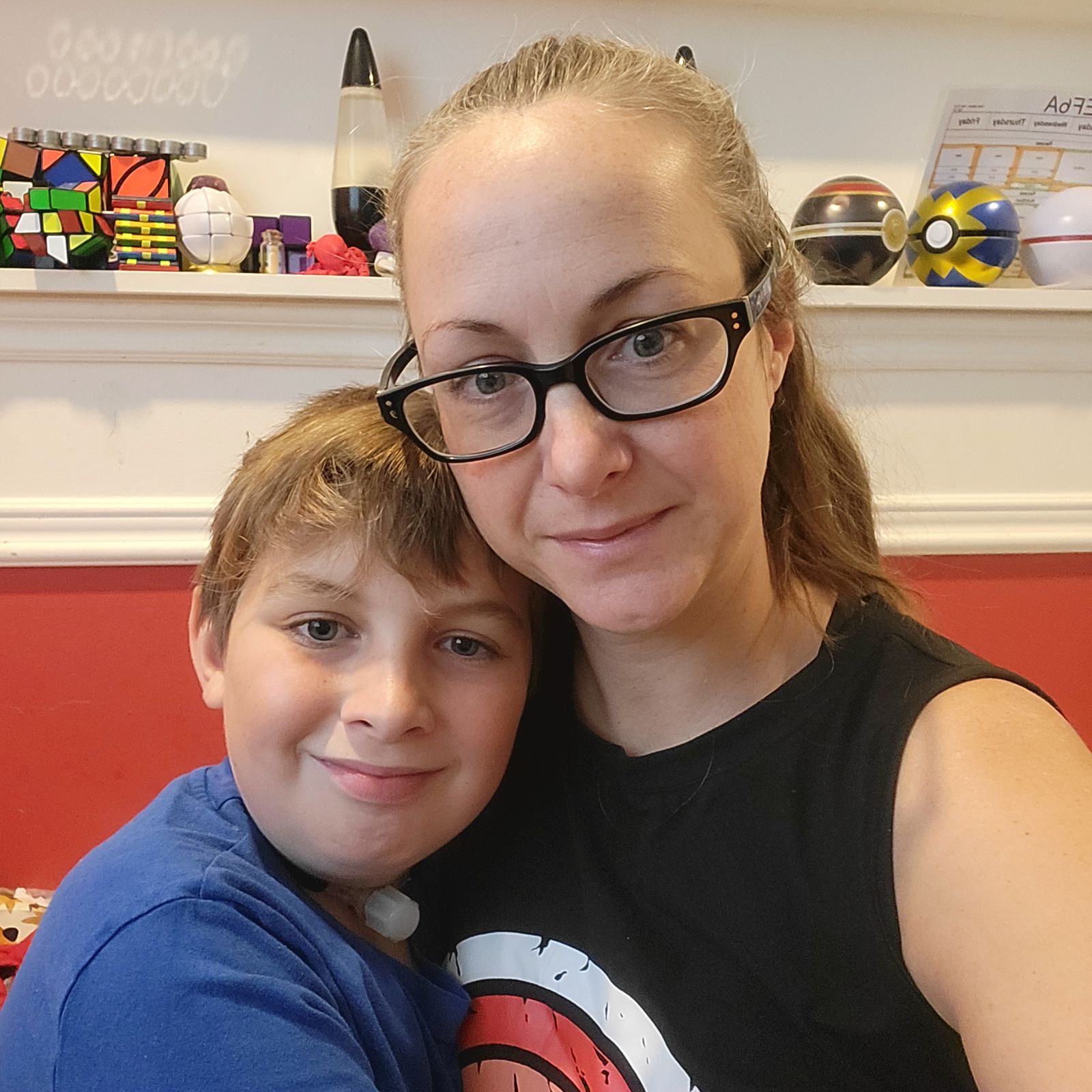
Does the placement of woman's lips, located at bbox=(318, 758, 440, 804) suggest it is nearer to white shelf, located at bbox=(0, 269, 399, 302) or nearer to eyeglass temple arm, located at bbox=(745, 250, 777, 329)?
eyeglass temple arm, located at bbox=(745, 250, 777, 329)

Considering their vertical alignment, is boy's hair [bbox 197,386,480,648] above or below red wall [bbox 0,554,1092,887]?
above

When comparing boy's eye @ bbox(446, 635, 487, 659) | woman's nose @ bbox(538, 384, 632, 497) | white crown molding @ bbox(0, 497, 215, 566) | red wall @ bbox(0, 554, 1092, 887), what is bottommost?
red wall @ bbox(0, 554, 1092, 887)

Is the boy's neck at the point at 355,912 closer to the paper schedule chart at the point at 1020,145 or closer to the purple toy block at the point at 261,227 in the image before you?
the purple toy block at the point at 261,227

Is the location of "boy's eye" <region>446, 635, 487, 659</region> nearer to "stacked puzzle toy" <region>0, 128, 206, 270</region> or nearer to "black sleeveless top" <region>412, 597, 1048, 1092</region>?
"black sleeveless top" <region>412, 597, 1048, 1092</region>

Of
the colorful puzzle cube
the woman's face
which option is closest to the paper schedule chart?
the woman's face

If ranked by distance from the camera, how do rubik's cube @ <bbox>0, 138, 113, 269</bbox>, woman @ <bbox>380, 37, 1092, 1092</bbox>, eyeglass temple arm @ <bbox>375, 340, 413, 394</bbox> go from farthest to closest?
rubik's cube @ <bbox>0, 138, 113, 269</bbox> < eyeglass temple arm @ <bbox>375, 340, 413, 394</bbox> < woman @ <bbox>380, 37, 1092, 1092</bbox>

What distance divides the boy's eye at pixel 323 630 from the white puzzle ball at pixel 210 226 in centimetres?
75

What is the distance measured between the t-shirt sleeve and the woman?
22 cm

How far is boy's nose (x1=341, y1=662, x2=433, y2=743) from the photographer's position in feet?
2.41

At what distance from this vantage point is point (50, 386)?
4.53 feet

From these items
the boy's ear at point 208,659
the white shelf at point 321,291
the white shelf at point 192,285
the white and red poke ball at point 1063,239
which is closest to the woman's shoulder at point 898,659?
the boy's ear at point 208,659

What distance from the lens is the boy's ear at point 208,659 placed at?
854 millimetres

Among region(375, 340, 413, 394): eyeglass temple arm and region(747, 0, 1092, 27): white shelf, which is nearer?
region(375, 340, 413, 394): eyeglass temple arm

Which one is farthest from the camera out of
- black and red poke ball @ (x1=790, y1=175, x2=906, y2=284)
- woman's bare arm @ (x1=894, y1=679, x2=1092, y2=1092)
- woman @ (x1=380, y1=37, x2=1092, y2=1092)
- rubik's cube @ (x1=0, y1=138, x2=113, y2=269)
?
black and red poke ball @ (x1=790, y1=175, x2=906, y2=284)
